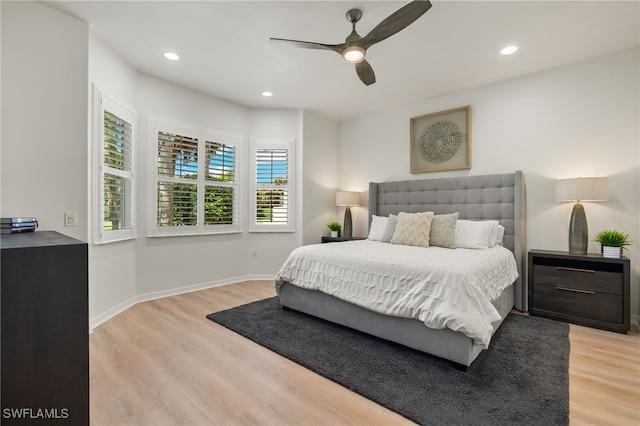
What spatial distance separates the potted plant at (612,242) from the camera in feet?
9.50

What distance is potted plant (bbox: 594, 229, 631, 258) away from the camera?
2896mm

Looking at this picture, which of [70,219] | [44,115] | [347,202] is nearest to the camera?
[44,115]

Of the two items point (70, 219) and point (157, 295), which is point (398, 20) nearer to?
point (70, 219)

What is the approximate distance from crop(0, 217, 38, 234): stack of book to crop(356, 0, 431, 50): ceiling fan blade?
2.68 m

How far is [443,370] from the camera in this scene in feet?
6.96

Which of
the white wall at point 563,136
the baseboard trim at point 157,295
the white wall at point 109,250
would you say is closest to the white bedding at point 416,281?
the white wall at point 563,136

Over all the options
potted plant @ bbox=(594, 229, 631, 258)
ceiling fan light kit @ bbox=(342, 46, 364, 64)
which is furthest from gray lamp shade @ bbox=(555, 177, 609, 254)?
ceiling fan light kit @ bbox=(342, 46, 364, 64)

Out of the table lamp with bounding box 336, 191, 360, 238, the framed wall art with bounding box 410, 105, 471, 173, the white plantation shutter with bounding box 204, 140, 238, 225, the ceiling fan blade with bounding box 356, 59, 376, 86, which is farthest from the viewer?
the table lamp with bounding box 336, 191, 360, 238

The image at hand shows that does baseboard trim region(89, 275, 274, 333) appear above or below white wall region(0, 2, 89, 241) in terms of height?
below

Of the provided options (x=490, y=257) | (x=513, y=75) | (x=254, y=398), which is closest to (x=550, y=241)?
(x=490, y=257)

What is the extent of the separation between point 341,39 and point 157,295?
3690 mm

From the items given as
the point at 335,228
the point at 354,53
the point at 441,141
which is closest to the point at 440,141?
the point at 441,141

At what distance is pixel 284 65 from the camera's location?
11.3ft

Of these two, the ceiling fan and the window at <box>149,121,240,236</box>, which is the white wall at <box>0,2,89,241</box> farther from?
the ceiling fan
